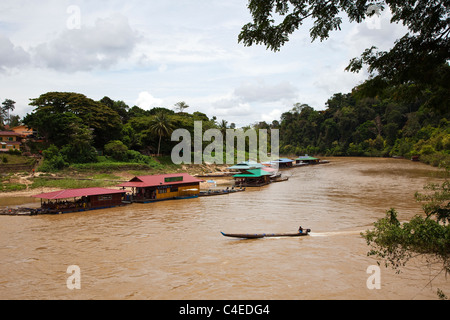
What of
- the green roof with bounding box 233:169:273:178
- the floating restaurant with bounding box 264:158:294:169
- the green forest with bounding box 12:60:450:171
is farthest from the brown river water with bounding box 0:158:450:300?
the floating restaurant with bounding box 264:158:294:169

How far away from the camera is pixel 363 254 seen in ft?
52.6

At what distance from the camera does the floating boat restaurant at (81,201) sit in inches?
1040

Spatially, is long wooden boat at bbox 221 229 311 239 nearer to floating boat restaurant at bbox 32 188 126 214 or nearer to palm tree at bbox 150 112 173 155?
floating boat restaurant at bbox 32 188 126 214

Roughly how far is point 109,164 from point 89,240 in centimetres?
3016

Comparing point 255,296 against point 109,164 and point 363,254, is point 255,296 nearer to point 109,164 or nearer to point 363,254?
point 363,254

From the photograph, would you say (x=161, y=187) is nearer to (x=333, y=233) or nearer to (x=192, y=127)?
(x=333, y=233)
